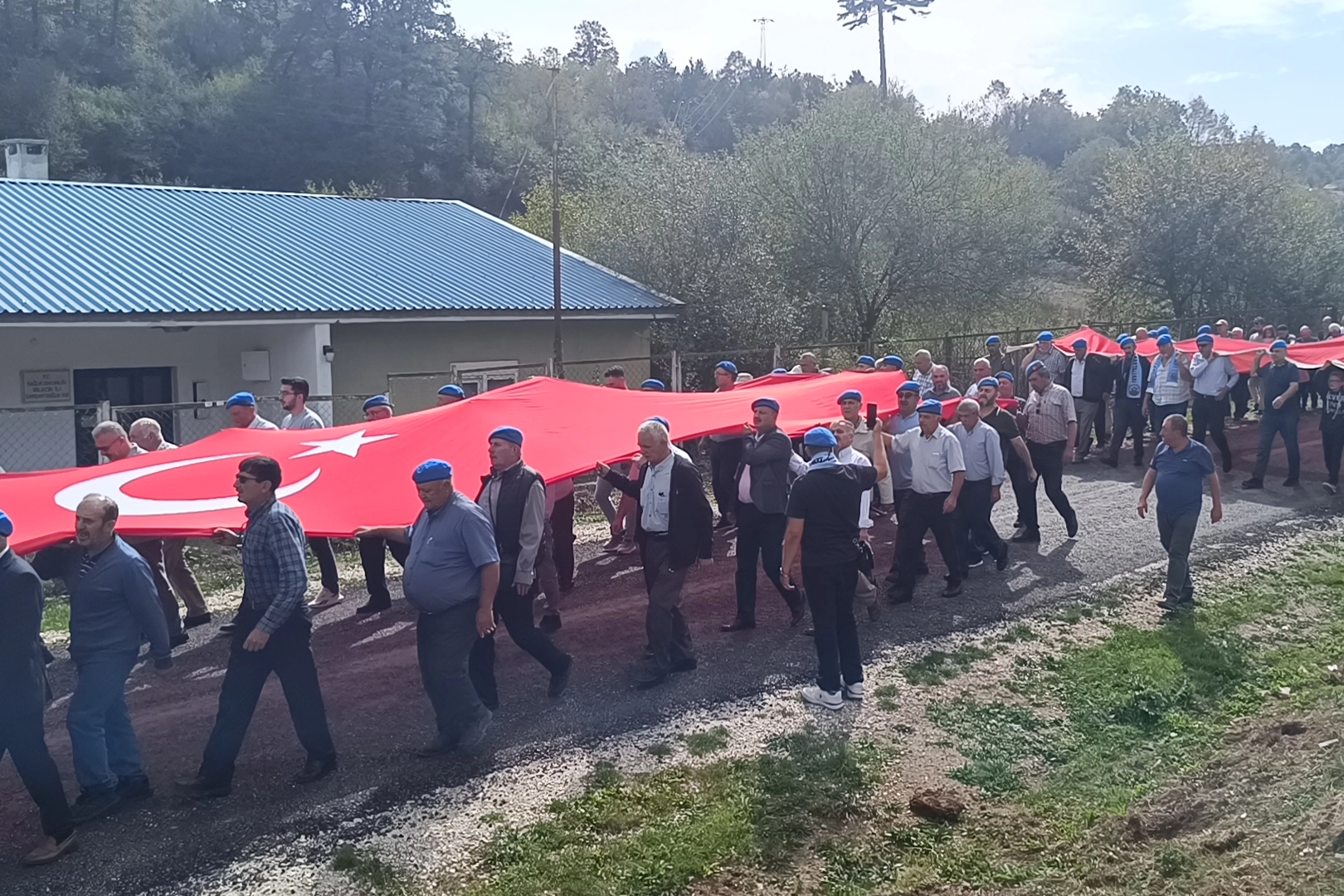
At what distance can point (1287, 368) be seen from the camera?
1494 centimetres

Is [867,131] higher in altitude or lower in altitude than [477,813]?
higher

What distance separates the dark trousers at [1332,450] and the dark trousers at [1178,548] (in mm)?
6478

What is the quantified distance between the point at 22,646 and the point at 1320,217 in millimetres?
36657

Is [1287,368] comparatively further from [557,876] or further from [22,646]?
[22,646]

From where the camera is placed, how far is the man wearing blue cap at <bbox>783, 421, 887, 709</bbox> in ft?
25.2

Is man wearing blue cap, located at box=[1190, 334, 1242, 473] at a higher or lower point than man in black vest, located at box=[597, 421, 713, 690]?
higher

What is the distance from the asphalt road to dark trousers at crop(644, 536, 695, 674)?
0.23 meters

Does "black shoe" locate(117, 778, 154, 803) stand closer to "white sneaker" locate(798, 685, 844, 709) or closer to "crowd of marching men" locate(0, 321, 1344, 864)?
"crowd of marching men" locate(0, 321, 1344, 864)

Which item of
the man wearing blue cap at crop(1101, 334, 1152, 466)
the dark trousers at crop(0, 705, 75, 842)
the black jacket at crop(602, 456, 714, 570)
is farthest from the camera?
the man wearing blue cap at crop(1101, 334, 1152, 466)

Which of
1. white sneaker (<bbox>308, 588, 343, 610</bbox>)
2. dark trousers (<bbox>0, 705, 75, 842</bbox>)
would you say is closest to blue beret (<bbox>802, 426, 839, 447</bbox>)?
dark trousers (<bbox>0, 705, 75, 842</bbox>)

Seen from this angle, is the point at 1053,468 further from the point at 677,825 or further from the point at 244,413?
the point at 244,413

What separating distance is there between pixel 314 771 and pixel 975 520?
6586 mm

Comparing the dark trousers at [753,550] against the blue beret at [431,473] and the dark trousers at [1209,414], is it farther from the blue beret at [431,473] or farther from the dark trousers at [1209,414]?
the dark trousers at [1209,414]

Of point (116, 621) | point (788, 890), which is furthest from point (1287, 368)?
point (116, 621)
